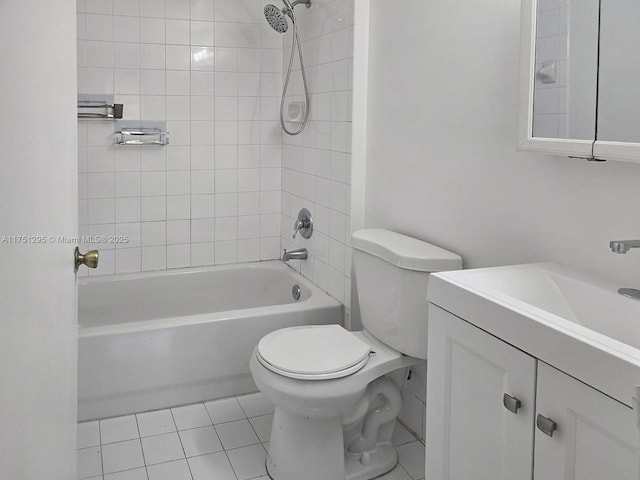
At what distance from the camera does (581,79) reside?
152 cm

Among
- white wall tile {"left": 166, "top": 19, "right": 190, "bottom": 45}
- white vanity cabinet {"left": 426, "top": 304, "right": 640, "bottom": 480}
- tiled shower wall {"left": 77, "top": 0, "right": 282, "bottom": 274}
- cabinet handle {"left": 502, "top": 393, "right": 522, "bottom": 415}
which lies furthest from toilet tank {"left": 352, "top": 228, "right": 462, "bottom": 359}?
white wall tile {"left": 166, "top": 19, "right": 190, "bottom": 45}

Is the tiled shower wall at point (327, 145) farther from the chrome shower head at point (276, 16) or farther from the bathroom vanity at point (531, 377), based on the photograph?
the bathroom vanity at point (531, 377)

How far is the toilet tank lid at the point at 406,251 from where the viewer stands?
2033 mm

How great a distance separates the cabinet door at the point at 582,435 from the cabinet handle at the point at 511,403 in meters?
0.05

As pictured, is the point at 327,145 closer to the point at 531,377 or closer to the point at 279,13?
the point at 279,13

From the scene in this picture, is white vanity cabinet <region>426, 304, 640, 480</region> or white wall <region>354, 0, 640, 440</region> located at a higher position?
white wall <region>354, 0, 640, 440</region>

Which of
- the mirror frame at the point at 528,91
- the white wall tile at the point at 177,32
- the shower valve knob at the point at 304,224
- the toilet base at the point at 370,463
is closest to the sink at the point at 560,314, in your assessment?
the mirror frame at the point at 528,91

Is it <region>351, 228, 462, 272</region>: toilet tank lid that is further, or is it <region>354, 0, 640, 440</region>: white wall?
<region>351, 228, 462, 272</region>: toilet tank lid

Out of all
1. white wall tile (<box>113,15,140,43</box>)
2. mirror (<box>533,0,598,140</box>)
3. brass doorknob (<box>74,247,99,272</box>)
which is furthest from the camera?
white wall tile (<box>113,15,140,43</box>)

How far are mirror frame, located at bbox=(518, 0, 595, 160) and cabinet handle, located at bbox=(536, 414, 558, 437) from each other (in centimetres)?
67

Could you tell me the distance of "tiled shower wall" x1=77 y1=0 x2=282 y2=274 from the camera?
3.17 m

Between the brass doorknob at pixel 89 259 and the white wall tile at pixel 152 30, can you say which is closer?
the brass doorknob at pixel 89 259

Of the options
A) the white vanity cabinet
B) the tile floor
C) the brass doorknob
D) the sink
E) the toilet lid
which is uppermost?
the brass doorknob

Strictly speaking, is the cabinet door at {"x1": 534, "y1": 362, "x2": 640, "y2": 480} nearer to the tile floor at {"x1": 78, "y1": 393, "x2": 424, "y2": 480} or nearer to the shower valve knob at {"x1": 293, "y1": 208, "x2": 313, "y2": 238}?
the tile floor at {"x1": 78, "y1": 393, "x2": 424, "y2": 480}
